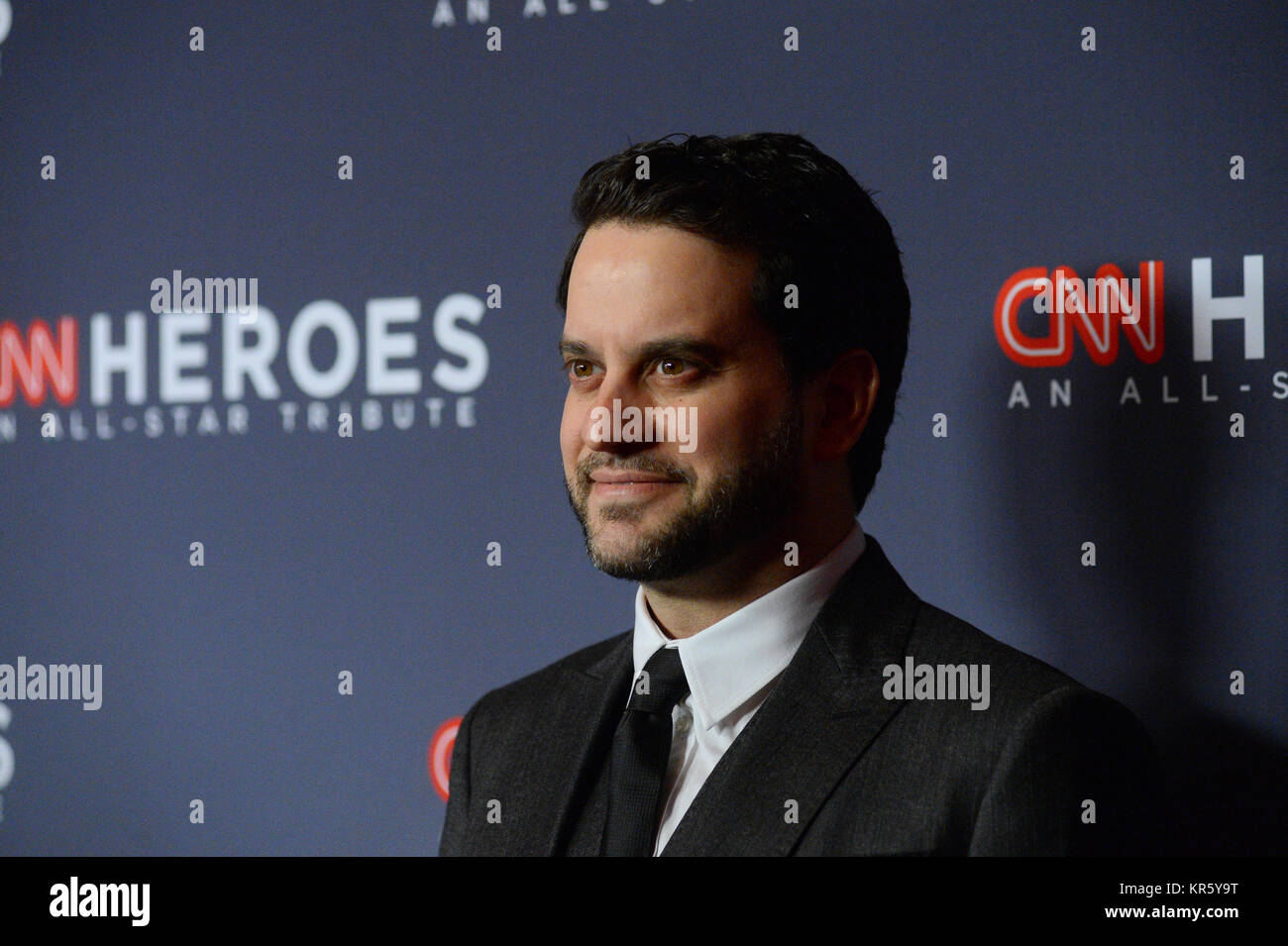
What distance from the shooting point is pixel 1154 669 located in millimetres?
1615

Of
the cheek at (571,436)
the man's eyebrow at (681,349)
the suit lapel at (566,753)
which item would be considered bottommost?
the suit lapel at (566,753)

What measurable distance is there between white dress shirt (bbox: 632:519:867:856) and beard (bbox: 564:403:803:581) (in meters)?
0.08

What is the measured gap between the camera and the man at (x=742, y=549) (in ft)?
4.65

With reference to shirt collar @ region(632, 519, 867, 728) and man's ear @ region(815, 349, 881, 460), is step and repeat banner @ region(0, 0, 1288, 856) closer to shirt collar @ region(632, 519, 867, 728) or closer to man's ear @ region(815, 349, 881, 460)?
man's ear @ region(815, 349, 881, 460)

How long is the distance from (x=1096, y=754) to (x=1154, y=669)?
0.31 metres

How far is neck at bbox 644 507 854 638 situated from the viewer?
1573mm

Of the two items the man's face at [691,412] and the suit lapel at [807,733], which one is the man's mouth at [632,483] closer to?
the man's face at [691,412]

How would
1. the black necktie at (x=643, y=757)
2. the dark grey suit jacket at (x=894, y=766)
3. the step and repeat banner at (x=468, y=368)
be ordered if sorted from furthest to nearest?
the step and repeat banner at (x=468, y=368)
the black necktie at (x=643, y=757)
the dark grey suit jacket at (x=894, y=766)

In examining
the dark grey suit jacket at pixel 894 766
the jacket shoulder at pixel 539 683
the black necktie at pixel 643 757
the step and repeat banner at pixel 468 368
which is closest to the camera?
the dark grey suit jacket at pixel 894 766

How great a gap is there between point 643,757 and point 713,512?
1.03 feet

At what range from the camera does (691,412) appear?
5.13ft

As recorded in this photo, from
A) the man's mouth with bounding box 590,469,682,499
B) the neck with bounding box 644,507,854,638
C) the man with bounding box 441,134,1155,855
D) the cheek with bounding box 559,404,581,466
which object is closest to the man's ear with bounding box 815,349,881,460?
the man with bounding box 441,134,1155,855

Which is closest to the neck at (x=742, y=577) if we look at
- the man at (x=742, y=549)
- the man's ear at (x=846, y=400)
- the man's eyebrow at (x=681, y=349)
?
the man at (x=742, y=549)

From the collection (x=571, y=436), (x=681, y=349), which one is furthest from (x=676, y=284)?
(x=571, y=436)
